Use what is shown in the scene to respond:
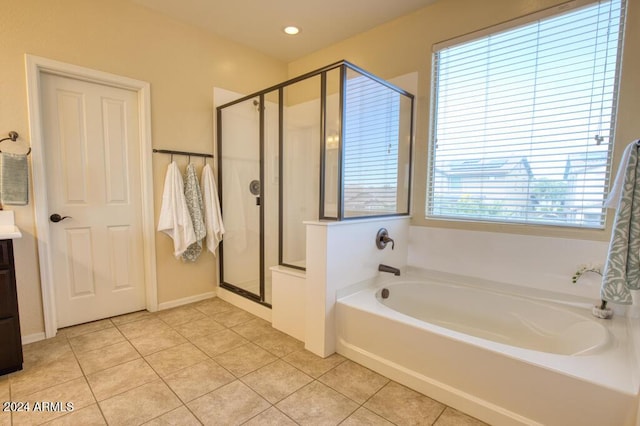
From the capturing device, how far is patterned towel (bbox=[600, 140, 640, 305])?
1.31 metres

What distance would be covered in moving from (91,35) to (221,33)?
1.13 m

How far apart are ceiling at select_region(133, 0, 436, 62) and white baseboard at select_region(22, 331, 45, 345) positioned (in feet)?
9.11

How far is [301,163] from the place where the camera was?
2.59 metres

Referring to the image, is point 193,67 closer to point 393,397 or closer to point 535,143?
point 535,143

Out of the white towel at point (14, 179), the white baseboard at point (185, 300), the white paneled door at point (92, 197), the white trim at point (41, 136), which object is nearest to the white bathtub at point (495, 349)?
the white baseboard at point (185, 300)

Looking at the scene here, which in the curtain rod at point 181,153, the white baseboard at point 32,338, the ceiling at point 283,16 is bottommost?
the white baseboard at point 32,338

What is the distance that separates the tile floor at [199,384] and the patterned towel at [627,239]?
0.95 metres

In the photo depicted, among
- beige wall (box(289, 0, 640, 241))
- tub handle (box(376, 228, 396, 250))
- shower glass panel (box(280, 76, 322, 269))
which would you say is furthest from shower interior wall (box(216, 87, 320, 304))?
Result: beige wall (box(289, 0, 640, 241))

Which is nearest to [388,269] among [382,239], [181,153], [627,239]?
[382,239]

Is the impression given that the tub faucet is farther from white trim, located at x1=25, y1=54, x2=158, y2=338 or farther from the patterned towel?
white trim, located at x1=25, y1=54, x2=158, y2=338

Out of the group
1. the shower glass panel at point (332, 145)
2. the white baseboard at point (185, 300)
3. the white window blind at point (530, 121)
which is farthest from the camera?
the white baseboard at point (185, 300)

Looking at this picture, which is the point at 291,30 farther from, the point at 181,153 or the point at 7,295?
the point at 7,295

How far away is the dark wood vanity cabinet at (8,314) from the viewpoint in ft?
5.59

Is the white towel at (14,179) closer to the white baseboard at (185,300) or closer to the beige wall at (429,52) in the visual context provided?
the white baseboard at (185,300)
